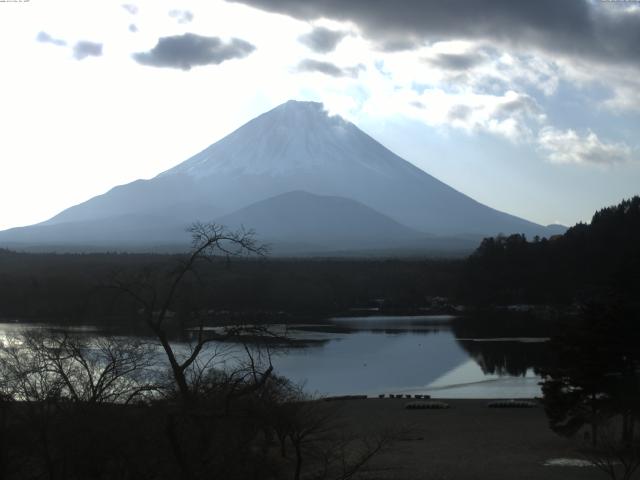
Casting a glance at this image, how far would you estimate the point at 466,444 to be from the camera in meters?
12.6

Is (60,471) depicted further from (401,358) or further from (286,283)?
(286,283)

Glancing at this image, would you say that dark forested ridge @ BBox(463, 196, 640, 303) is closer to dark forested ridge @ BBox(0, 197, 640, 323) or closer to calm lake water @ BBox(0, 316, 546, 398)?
dark forested ridge @ BBox(0, 197, 640, 323)

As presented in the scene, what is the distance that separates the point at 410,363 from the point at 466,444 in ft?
35.9

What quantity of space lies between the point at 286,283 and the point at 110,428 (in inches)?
1467

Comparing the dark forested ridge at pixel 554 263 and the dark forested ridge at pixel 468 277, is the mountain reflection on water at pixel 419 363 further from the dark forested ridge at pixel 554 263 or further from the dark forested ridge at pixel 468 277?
the dark forested ridge at pixel 554 263

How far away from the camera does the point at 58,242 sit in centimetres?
11612

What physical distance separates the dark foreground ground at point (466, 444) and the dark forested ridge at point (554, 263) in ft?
81.7

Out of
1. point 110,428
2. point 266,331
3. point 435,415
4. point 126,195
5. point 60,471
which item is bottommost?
point 435,415

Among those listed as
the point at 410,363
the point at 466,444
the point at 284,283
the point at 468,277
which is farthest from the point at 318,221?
the point at 466,444

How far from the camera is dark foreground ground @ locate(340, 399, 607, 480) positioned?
10.4 metres

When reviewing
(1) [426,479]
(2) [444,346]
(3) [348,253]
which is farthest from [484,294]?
(3) [348,253]

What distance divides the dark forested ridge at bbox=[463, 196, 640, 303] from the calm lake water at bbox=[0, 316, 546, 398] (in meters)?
11.8

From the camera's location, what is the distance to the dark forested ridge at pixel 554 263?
4141 cm

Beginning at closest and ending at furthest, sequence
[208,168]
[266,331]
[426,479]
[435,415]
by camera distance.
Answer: [266,331]
[426,479]
[435,415]
[208,168]
